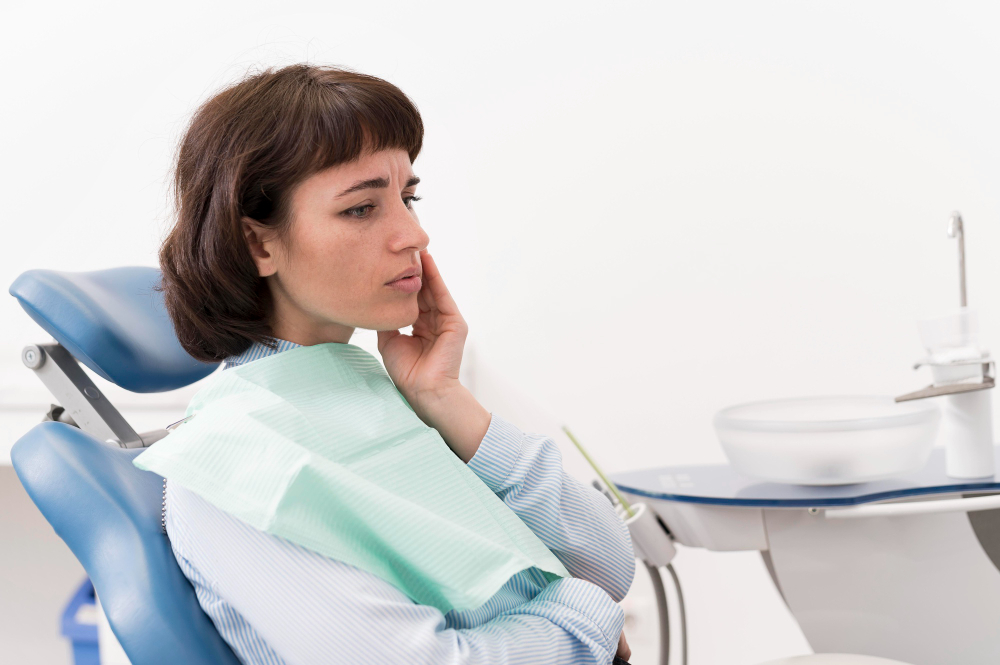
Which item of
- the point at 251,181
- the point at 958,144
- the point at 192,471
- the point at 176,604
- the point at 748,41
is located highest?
the point at 748,41

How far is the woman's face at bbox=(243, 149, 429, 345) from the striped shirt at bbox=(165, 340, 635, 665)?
0.26 ft

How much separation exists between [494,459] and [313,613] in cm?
33

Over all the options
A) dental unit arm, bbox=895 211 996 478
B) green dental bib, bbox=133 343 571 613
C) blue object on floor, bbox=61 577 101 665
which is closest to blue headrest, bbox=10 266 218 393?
green dental bib, bbox=133 343 571 613

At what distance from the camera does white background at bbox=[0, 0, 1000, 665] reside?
1.67 metres

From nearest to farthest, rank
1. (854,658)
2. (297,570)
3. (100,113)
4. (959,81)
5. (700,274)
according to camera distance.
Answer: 1. (297,570)
2. (854,658)
3. (959,81)
4. (700,274)
5. (100,113)

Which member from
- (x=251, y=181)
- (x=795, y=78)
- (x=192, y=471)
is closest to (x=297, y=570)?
(x=192, y=471)

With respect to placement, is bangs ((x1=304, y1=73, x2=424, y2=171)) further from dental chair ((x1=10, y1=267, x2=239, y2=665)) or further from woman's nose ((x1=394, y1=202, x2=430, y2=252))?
dental chair ((x1=10, y1=267, x2=239, y2=665))

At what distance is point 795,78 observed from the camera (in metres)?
1.71

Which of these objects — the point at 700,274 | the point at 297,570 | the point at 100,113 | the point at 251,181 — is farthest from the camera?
the point at 100,113

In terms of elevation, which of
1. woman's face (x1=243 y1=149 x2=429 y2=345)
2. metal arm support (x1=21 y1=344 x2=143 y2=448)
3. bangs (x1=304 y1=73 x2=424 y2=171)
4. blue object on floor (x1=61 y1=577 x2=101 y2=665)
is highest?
bangs (x1=304 y1=73 x2=424 y2=171)

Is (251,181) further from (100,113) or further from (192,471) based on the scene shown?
(100,113)

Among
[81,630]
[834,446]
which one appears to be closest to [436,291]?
[834,446]

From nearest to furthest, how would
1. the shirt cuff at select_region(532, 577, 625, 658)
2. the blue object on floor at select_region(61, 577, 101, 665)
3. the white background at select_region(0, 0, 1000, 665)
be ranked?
the shirt cuff at select_region(532, 577, 625, 658) < the blue object on floor at select_region(61, 577, 101, 665) < the white background at select_region(0, 0, 1000, 665)

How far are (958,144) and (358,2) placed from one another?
1.36 m
